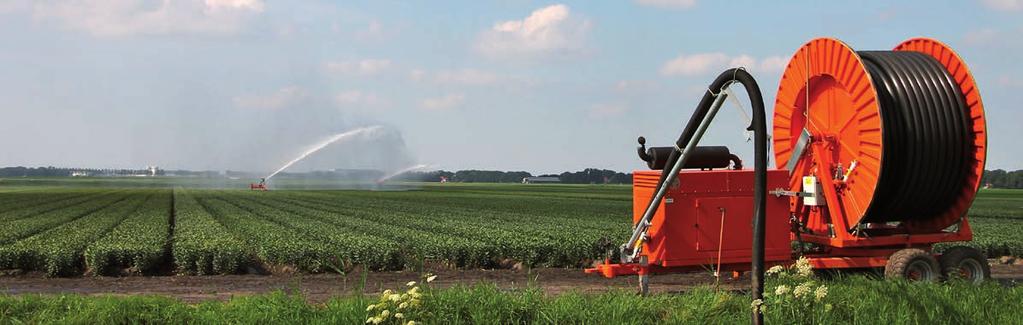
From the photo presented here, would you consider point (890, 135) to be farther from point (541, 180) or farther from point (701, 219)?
point (541, 180)

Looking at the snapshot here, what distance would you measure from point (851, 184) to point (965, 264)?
Answer: 209 cm

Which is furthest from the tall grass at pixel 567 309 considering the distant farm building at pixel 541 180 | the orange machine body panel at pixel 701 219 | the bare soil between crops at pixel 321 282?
the distant farm building at pixel 541 180

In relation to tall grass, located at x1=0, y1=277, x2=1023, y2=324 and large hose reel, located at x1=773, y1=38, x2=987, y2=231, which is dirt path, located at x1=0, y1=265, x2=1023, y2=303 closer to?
large hose reel, located at x1=773, y1=38, x2=987, y2=231

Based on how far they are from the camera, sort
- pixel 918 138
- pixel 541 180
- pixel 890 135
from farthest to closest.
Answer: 1. pixel 541 180
2. pixel 918 138
3. pixel 890 135

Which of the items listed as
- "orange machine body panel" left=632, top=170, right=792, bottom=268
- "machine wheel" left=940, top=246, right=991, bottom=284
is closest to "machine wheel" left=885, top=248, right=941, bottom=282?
"machine wheel" left=940, top=246, right=991, bottom=284

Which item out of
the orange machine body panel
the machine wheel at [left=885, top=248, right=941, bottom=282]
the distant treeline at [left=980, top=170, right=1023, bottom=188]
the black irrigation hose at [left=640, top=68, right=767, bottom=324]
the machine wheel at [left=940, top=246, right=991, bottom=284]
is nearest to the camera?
the black irrigation hose at [left=640, top=68, right=767, bottom=324]

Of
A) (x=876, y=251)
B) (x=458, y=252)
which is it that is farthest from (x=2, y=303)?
(x=876, y=251)

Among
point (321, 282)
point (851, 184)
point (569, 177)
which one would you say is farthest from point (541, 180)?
point (851, 184)

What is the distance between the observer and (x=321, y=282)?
42.3 ft

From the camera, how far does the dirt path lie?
1166 cm

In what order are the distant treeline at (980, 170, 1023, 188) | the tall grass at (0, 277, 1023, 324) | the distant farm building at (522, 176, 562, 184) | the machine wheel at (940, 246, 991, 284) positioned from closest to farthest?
the tall grass at (0, 277, 1023, 324) < the machine wheel at (940, 246, 991, 284) < the distant treeline at (980, 170, 1023, 188) < the distant farm building at (522, 176, 562, 184)

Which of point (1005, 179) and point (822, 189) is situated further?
point (1005, 179)

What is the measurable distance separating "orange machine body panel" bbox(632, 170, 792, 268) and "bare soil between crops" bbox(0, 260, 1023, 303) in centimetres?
175

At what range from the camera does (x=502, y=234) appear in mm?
18016
